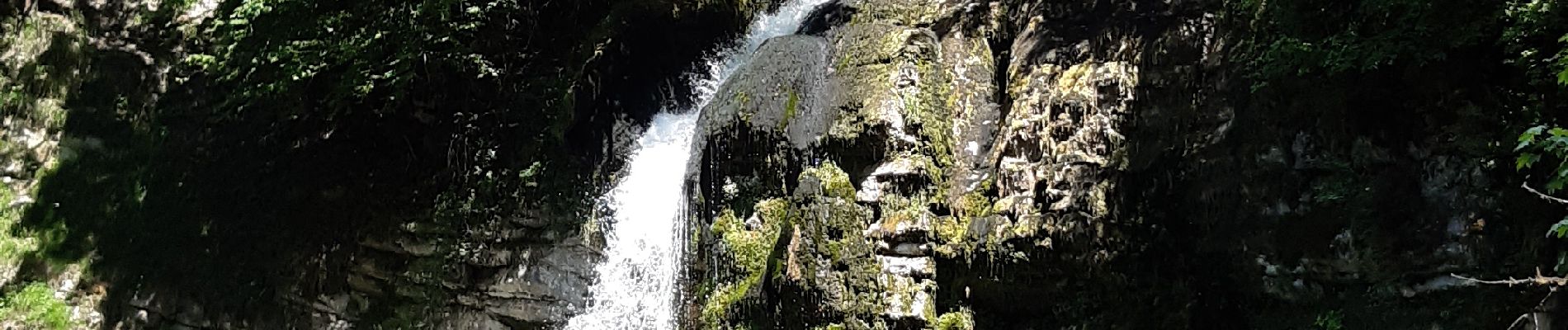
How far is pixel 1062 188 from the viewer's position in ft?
18.9

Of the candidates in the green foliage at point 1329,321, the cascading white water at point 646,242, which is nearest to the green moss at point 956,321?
the green foliage at point 1329,321

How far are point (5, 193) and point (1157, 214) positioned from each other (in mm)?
9672

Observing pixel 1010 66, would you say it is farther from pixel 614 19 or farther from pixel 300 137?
pixel 300 137

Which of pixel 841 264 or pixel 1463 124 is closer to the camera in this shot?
pixel 1463 124

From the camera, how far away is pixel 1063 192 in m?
5.75

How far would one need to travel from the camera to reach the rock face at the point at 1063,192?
4641mm

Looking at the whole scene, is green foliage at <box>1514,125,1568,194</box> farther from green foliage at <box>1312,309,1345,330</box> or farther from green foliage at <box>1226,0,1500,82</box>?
green foliage at <box>1312,309,1345,330</box>

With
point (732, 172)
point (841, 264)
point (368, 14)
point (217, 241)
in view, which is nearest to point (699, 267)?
point (732, 172)

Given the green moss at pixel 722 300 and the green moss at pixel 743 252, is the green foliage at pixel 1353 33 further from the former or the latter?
the green moss at pixel 722 300

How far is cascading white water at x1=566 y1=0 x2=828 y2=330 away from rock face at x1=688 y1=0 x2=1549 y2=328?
0.33m

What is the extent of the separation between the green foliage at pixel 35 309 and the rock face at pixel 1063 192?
562 centimetres

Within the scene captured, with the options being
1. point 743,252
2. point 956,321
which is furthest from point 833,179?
point 956,321

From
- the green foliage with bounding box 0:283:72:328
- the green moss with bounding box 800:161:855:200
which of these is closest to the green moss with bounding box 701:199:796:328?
the green moss with bounding box 800:161:855:200

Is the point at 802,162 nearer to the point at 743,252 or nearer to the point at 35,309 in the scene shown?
the point at 743,252
